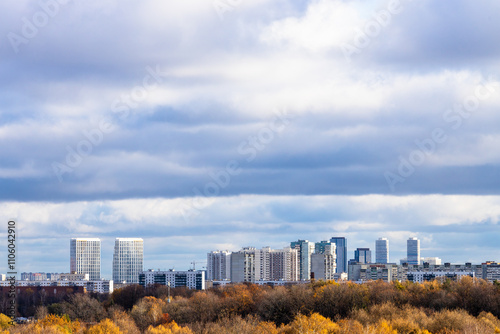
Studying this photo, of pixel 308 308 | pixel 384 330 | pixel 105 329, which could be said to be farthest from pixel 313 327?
pixel 308 308

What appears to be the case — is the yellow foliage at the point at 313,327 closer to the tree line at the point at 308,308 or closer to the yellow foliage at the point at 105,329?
the tree line at the point at 308,308

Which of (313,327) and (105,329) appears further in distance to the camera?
(105,329)

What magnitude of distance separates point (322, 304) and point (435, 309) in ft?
45.7

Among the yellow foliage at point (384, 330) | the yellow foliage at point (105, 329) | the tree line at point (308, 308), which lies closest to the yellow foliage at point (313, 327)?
the yellow foliage at point (384, 330)

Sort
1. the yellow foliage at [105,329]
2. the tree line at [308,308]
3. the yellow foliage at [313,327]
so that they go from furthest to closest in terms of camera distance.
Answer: the tree line at [308,308] < the yellow foliage at [105,329] < the yellow foliage at [313,327]

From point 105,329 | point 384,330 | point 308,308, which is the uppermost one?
point 384,330

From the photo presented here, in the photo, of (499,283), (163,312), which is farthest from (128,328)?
(499,283)

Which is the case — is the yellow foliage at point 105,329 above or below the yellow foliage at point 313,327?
below

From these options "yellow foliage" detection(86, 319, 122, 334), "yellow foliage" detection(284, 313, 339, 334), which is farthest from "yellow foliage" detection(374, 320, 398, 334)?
"yellow foliage" detection(86, 319, 122, 334)

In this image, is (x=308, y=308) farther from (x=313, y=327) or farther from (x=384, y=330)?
(x=384, y=330)

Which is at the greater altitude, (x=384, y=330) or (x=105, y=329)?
(x=384, y=330)

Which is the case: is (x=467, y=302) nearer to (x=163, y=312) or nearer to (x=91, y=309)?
(x=163, y=312)

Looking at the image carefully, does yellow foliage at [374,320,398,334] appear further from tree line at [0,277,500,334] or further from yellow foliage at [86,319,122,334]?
yellow foliage at [86,319,122,334]

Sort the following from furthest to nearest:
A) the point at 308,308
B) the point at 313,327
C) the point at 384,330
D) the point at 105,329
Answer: the point at 308,308 → the point at 105,329 → the point at 313,327 → the point at 384,330
